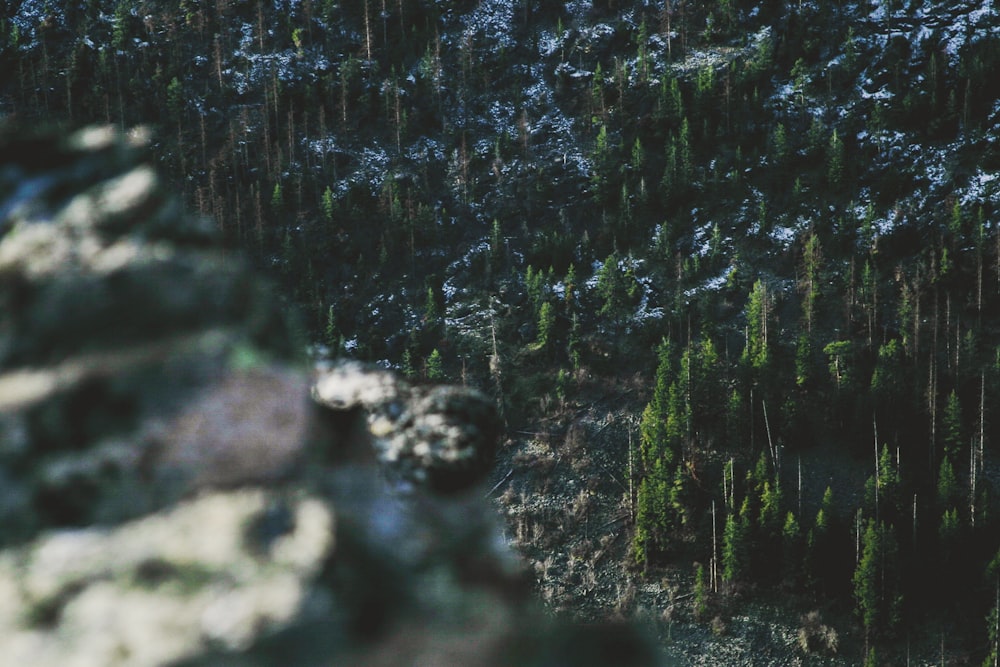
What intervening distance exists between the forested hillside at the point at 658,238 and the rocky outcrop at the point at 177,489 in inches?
2152

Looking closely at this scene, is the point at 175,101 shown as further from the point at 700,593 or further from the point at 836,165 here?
the point at 700,593

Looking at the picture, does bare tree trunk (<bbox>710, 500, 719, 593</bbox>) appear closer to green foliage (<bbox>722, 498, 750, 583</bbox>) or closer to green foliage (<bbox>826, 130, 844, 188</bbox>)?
green foliage (<bbox>722, 498, 750, 583</bbox>)

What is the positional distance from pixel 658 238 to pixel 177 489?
282 feet

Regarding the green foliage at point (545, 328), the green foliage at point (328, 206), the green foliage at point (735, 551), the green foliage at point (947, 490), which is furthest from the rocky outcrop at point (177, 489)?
the green foliage at point (328, 206)

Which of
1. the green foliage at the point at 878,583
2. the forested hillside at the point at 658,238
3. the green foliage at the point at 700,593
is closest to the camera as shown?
the green foliage at the point at 878,583

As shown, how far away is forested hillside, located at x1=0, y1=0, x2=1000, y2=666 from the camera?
195 feet

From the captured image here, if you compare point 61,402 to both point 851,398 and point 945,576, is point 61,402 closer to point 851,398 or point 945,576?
point 945,576

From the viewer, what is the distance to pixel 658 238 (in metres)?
87.1

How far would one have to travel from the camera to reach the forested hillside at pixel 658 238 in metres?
59.3

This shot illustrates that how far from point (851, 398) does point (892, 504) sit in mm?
10665

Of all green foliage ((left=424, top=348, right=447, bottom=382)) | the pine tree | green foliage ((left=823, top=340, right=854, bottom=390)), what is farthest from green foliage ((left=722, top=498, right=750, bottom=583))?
green foliage ((left=424, top=348, right=447, bottom=382))

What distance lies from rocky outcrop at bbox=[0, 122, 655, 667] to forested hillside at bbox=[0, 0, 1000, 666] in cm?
5467

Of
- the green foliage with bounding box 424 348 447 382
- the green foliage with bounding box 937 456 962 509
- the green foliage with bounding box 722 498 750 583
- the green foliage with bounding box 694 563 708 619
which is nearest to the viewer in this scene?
the green foliage with bounding box 694 563 708 619

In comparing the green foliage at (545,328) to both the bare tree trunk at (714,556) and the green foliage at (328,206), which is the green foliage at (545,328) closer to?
the bare tree trunk at (714,556)
